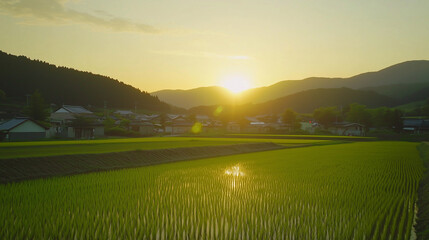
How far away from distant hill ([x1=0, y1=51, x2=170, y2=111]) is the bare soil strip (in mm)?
67714

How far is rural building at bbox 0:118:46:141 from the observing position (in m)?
31.1

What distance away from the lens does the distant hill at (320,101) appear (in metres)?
134

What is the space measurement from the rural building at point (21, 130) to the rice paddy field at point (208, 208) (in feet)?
80.1

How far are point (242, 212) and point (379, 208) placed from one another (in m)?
3.19

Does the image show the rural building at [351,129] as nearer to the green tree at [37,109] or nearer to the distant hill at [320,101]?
the green tree at [37,109]

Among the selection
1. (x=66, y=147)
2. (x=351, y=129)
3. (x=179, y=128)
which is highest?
(x=66, y=147)

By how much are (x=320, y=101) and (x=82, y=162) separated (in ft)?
432

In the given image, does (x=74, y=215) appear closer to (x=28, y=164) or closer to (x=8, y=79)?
(x=28, y=164)

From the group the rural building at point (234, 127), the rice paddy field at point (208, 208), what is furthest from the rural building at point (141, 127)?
the rice paddy field at point (208, 208)

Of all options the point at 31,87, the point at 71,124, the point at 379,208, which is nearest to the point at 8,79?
the point at 31,87

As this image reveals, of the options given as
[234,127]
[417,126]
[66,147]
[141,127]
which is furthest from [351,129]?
[66,147]

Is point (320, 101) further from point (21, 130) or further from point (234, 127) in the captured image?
point (21, 130)

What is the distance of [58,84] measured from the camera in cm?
8512

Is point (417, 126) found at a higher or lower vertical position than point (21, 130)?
lower
